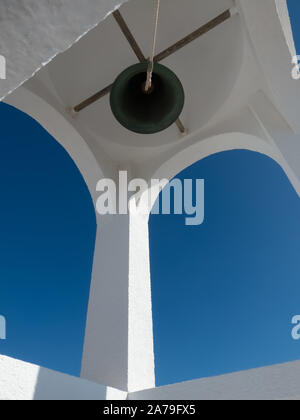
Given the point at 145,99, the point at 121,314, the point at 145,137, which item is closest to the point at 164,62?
the point at 145,137

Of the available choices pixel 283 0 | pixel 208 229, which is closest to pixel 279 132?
pixel 283 0

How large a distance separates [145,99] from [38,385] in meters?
2.14

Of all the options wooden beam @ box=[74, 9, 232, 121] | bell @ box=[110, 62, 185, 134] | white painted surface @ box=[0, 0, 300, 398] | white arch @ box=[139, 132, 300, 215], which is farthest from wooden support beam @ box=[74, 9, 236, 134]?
bell @ box=[110, 62, 185, 134]

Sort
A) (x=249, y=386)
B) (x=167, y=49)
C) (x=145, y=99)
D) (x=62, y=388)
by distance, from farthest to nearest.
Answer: (x=167, y=49) → (x=145, y=99) → (x=62, y=388) → (x=249, y=386)

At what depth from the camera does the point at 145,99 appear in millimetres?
2875

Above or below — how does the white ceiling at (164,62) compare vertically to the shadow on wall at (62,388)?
above

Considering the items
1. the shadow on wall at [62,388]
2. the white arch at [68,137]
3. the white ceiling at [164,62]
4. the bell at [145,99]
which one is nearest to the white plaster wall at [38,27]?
the shadow on wall at [62,388]

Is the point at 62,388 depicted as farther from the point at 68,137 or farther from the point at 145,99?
the point at 68,137

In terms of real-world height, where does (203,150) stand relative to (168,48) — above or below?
below

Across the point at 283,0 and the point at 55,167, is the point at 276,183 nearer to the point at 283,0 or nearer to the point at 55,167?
the point at 283,0

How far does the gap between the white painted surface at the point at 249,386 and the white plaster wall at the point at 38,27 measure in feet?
4.47

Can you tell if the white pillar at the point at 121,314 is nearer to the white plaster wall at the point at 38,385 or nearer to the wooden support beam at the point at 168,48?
the white plaster wall at the point at 38,385

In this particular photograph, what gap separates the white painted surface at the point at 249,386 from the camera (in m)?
1.38

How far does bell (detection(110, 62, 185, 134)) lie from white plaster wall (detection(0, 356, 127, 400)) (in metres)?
1.81
